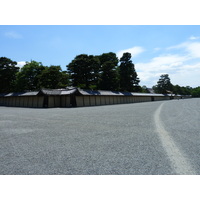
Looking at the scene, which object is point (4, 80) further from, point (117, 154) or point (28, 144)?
point (117, 154)

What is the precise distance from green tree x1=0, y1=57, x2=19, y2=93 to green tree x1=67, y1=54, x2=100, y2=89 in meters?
12.9

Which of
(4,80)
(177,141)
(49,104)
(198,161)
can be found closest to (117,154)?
(198,161)

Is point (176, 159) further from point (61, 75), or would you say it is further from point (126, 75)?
point (126, 75)

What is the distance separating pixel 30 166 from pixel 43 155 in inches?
24.0

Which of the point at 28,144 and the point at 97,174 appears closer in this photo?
the point at 97,174

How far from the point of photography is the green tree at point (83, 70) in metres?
32.3

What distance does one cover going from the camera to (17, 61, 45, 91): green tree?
1323 inches

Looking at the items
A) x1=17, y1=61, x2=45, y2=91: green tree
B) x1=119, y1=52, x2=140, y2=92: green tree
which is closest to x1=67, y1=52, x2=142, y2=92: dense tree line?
x1=119, y1=52, x2=140, y2=92: green tree

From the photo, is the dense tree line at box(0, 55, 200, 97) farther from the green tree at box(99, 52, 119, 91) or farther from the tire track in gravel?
the tire track in gravel

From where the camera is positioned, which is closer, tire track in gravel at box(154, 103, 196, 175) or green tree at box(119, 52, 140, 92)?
tire track in gravel at box(154, 103, 196, 175)

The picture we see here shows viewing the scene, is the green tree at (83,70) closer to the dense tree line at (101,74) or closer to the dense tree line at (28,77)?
the dense tree line at (101,74)

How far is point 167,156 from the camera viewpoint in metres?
3.67

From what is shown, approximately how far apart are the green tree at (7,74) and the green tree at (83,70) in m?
12.9

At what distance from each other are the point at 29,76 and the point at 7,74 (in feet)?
16.5
